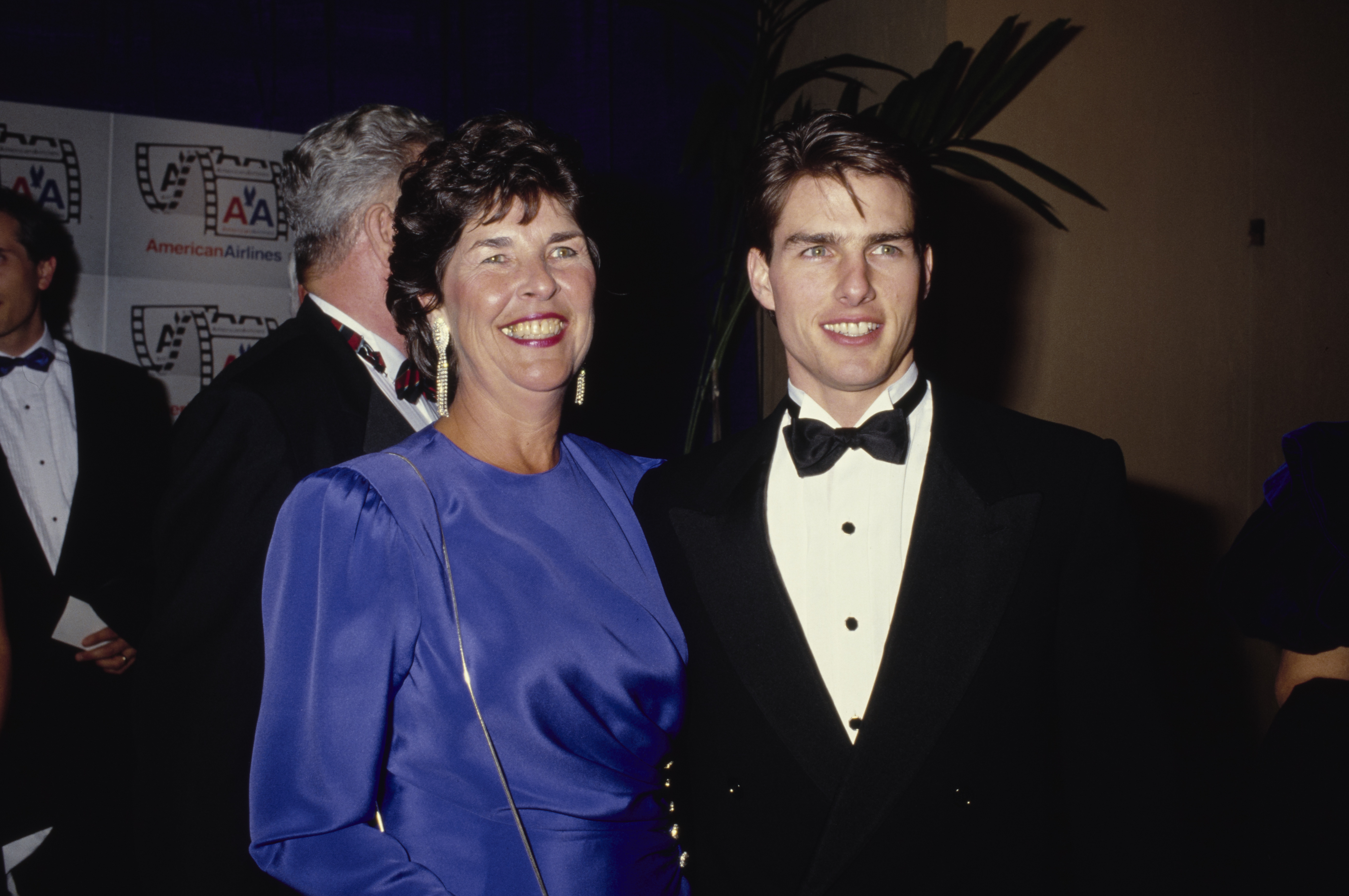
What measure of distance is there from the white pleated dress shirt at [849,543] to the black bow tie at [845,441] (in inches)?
1.1

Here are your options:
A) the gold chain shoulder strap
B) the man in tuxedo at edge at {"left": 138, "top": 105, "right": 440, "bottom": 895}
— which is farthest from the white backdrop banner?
the gold chain shoulder strap

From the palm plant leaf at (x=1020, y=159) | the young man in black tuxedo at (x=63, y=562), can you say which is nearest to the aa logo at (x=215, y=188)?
the young man in black tuxedo at (x=63, y=562)

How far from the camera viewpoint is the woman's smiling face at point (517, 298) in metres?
1.36

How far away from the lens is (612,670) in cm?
126

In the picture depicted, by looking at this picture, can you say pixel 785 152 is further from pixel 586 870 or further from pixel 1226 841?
pixel 1226 841

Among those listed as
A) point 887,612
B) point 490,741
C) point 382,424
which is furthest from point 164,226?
point 887,612

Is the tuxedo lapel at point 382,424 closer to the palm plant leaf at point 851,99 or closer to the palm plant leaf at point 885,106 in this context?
the palm plant leaf at point 885,106

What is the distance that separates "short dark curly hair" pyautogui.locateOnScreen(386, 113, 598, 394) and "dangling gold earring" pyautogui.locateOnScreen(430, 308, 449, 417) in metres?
0.02

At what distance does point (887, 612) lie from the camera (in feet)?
4.05

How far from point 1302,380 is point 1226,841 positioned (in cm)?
163

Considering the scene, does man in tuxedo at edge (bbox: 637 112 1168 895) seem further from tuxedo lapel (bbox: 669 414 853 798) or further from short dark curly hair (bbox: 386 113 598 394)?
short dark curly hair (bbox: 386 113 598 394)

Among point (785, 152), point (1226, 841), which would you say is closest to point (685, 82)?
point (785, 152)

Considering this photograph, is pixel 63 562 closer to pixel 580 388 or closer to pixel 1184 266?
pixel 580 388

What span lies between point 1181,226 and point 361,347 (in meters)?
2.67
